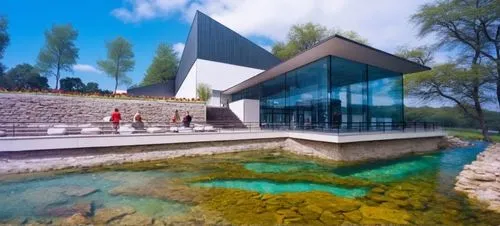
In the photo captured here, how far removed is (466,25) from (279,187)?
23.4 metres

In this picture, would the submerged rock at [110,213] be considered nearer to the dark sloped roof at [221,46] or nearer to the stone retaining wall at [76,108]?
the stone retaining wall at [76,108]

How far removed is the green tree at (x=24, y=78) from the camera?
31970 mm

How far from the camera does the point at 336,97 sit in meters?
14.0

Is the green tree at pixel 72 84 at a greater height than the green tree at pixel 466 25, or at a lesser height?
lesser

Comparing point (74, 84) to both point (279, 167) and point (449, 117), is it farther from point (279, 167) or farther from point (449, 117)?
point (449, 117)

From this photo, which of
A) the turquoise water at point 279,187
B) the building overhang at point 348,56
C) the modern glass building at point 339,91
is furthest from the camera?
the modern glass building at point 339,91

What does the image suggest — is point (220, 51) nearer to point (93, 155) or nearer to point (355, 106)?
point (355, 106)

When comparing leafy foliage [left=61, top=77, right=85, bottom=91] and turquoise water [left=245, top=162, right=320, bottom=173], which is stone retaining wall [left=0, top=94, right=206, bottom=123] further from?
leafy foliage [left=61, top=77, right=85, bottom=91]

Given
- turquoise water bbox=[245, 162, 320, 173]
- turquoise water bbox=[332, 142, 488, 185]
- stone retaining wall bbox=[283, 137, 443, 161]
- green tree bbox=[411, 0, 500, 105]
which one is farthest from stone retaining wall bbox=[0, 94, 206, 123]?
green tree bbox=[411, 0, 500, 105]

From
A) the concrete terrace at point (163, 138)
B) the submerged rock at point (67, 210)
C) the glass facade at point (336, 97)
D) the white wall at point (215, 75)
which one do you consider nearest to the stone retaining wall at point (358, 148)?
the concrete terrace at point (163, 138)

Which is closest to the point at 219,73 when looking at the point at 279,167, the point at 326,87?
the point at 326,87

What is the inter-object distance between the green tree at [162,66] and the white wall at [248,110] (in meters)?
30.4

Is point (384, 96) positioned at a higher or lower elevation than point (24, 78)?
lower

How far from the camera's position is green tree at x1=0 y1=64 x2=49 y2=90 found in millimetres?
31970
